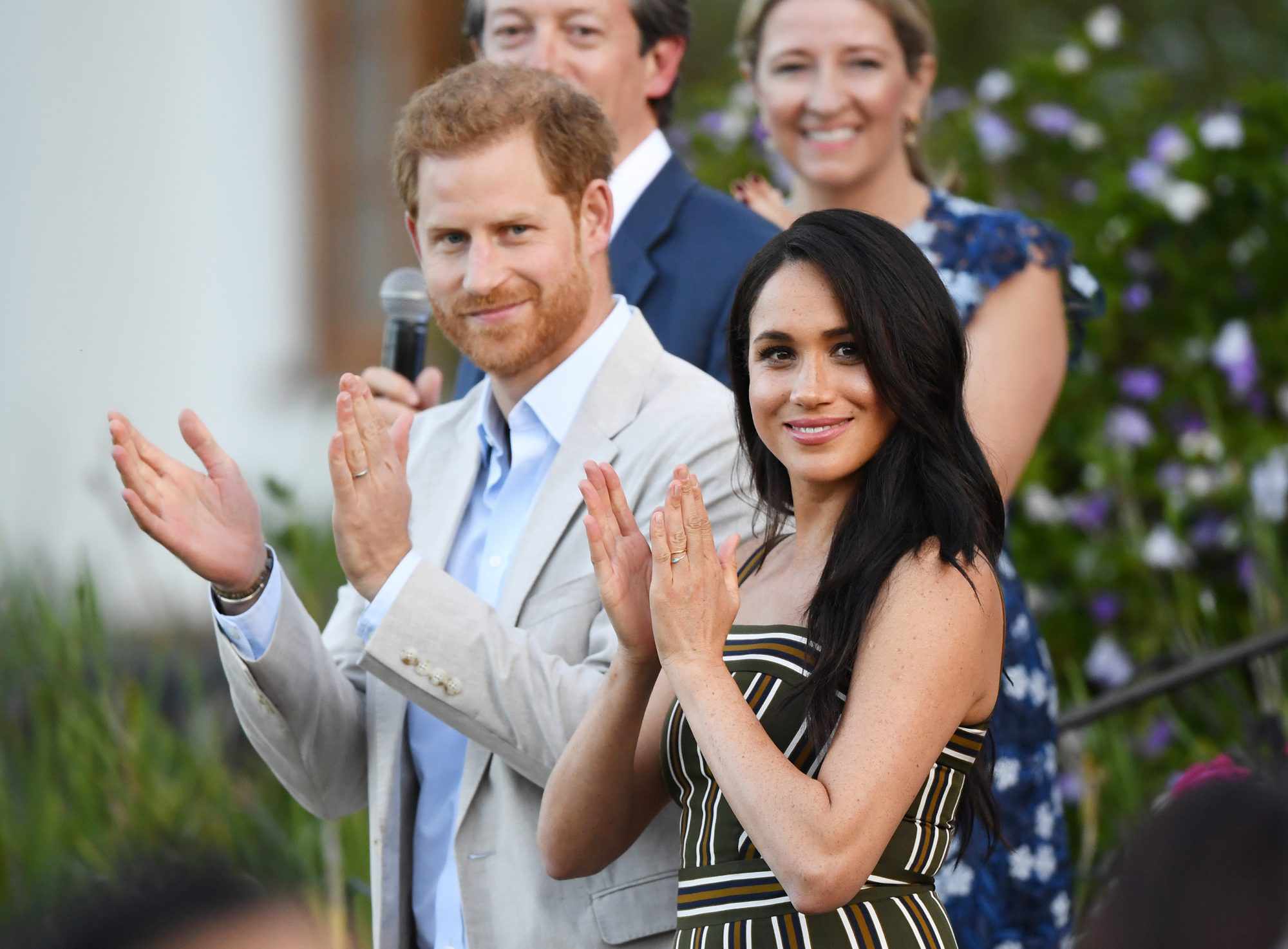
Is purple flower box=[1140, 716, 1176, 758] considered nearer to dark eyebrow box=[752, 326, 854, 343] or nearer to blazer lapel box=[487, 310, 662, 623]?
blazer lapel box=[487, 310, 662, 623]

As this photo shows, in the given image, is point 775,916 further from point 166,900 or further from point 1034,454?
point 1034,454

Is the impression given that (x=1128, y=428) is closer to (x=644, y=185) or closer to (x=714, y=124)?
(x=714, y=124)

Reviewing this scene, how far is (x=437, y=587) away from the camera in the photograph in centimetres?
242

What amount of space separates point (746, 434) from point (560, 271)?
0.41 m

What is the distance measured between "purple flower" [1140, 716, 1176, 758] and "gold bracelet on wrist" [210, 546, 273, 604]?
307cm

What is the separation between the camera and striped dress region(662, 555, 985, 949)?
2.06 m

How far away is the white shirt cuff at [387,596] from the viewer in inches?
94.8

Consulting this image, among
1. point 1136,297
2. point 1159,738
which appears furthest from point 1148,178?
point 1159,738

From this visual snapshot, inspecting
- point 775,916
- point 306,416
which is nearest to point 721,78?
point 306,416

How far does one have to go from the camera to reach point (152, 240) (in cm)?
737

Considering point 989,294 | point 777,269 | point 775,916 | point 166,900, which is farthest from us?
point 989,294

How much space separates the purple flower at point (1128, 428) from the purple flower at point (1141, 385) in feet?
0.16

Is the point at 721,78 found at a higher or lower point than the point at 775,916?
higher

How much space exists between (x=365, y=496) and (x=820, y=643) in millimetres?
685
